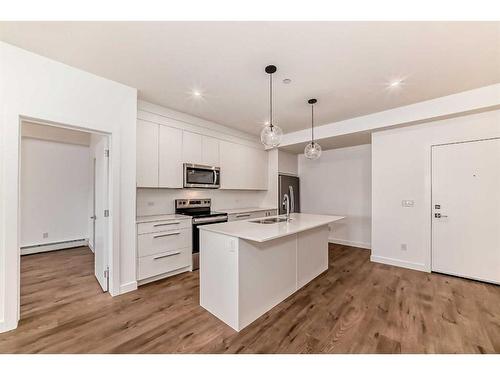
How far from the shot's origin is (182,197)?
402 centimetres

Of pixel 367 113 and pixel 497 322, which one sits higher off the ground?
pixel 367 113

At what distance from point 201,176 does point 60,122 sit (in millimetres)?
2077

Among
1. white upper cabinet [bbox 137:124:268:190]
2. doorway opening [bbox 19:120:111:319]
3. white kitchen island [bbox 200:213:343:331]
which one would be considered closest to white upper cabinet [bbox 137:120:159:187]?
white upper cabinet [bbox 137:124:268:190]

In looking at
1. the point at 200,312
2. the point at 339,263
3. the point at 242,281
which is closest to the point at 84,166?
the point at 200,312

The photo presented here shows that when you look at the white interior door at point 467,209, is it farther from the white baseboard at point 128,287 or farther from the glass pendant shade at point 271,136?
the white baseboard at point 128,287

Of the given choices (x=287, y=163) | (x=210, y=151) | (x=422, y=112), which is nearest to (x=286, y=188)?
(x=287, y=163)

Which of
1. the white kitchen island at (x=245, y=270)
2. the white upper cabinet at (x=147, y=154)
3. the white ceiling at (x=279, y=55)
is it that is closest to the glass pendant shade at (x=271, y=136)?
the white ceiling at (x=279, y=55)

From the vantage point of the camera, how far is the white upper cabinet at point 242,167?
14.6 feet

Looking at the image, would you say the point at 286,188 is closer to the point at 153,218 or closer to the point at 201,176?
the point at 201,176

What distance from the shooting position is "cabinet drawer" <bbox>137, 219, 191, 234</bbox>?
2893 millimetres
